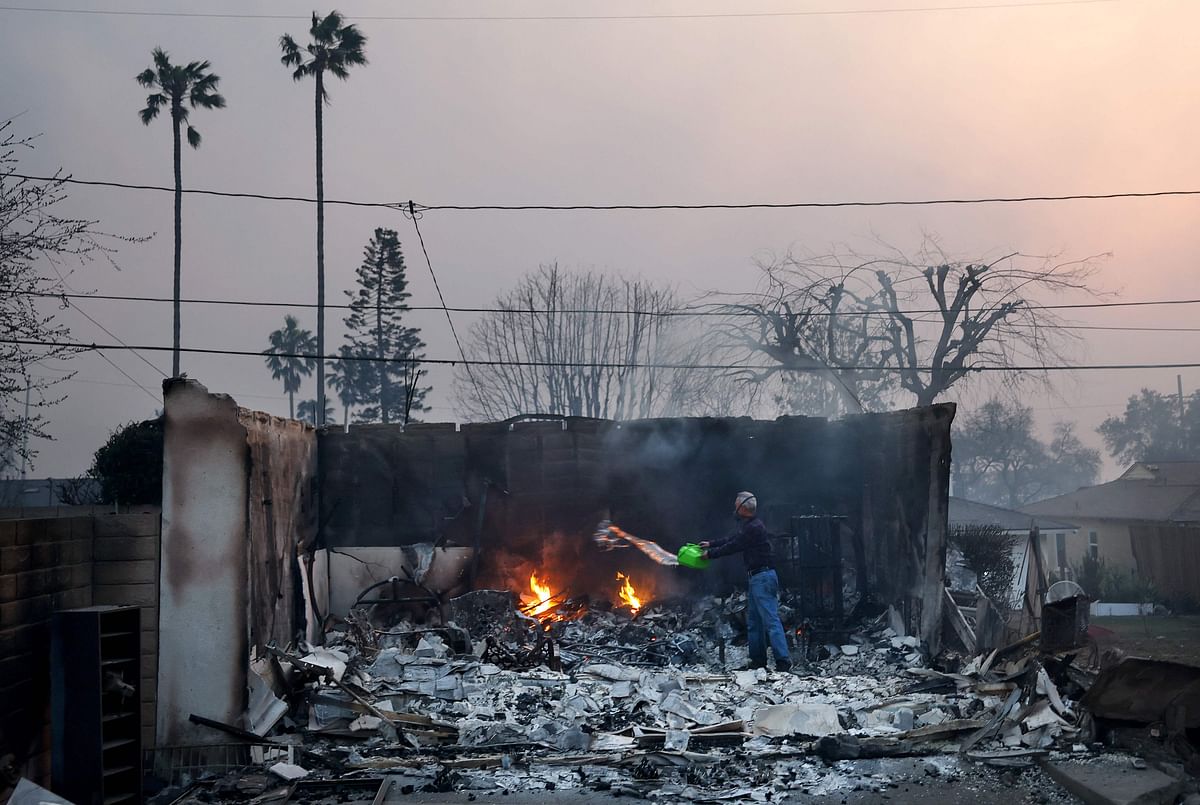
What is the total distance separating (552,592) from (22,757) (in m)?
8.19

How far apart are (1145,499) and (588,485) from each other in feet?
121

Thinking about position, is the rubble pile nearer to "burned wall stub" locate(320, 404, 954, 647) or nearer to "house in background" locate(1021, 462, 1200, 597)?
"burned wall stub" locate(320, 404, 954, 647)

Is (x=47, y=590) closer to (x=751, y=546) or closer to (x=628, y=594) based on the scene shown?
(x=751, y=546)

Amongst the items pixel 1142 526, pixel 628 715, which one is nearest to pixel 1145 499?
pixel 1142 526

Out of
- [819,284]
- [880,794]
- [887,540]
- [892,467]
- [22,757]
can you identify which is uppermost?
[819,284]

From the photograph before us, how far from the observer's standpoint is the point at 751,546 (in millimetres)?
10969

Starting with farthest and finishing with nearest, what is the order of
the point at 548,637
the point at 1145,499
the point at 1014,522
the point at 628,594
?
the point at 1145,499
the point at 1014,522
the point at 628,594
the point at 548,637

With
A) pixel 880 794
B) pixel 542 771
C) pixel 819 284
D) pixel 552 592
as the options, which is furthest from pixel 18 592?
pixel 819 284

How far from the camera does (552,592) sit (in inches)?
538

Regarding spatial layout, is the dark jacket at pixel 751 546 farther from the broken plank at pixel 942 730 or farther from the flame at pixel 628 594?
the broken plank at pixel 942 730

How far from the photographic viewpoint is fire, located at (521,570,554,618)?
43.1 ft

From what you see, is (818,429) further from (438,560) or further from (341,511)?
(341,511)

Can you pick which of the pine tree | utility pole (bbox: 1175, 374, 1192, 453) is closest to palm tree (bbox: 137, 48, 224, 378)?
the pine tree

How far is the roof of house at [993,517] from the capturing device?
3572 centimetres
